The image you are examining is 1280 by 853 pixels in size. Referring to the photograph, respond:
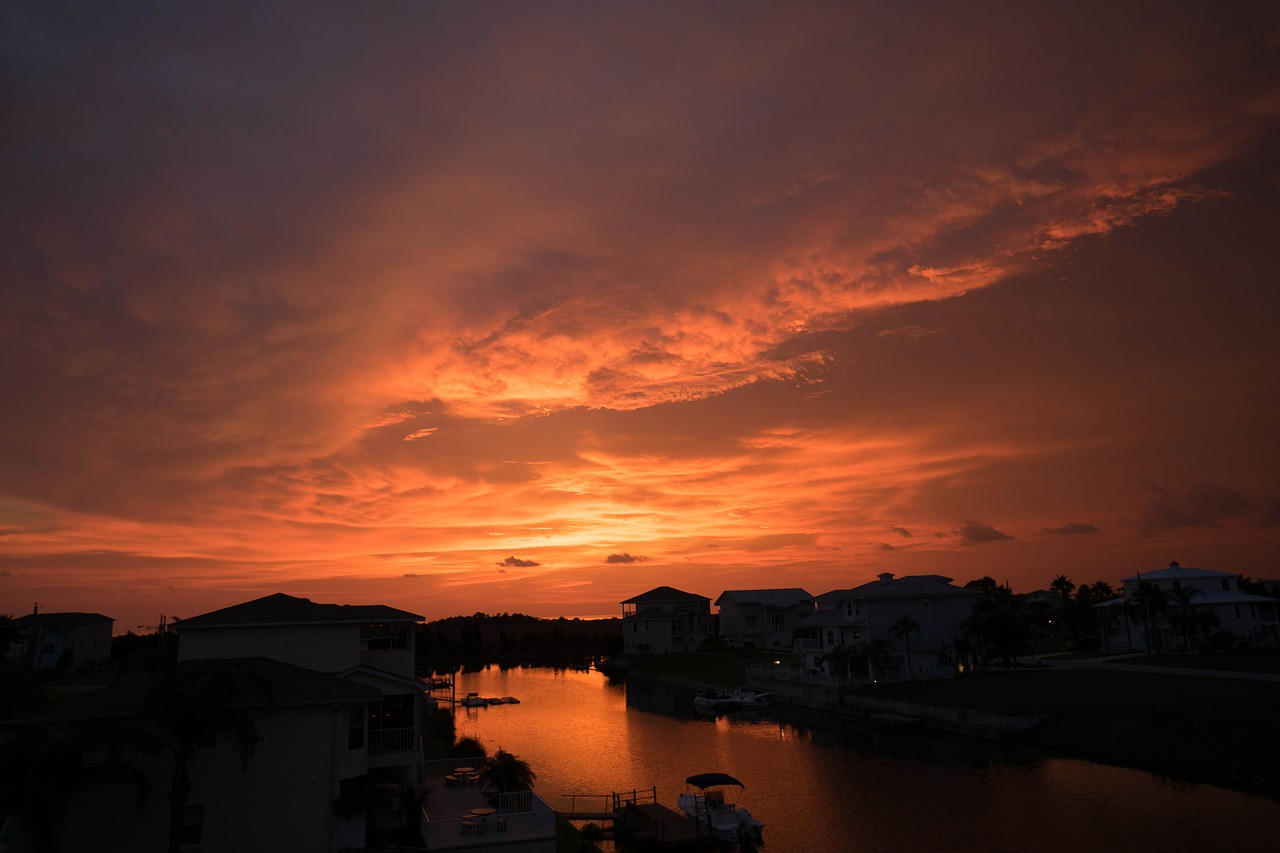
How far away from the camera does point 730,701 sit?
8225 cm

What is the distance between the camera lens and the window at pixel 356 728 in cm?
2997

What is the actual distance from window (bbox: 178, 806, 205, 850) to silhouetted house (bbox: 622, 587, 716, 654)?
387ft

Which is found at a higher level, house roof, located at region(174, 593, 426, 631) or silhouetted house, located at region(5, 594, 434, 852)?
house roof, located at region(174, 593, 426, 631)

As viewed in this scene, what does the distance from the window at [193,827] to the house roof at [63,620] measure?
101879 mm

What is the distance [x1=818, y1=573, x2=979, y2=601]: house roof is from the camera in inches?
3307

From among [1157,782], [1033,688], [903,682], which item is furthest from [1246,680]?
[903,682]

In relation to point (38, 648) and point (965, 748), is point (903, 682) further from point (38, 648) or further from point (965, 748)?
point (38, 648)

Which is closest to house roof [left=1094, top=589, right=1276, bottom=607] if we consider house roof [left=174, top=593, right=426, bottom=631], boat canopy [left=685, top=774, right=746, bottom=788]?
boat canopy [left=685, top=774, right=746, bottom=788]

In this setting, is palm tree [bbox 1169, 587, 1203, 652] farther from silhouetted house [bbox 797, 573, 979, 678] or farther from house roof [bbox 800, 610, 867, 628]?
house roof [bbox 800, 610, 867, 628]

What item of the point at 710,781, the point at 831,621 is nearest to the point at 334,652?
the point at 710,781

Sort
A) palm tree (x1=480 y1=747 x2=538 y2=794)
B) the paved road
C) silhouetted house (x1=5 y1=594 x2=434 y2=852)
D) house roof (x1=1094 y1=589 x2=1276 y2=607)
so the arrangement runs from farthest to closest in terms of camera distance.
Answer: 1. house roof (x1=1094 y1=589 x2=1276 y2=607)
2. the paved road
3. palm tree (x1=480 y1=747 x2=538 y2=794)
4. silhouetted house (x1=5 y1=594 x2=434 y2=852)

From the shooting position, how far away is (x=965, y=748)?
5588 centimetres

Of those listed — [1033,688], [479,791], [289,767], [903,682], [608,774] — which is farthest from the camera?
[903,682]

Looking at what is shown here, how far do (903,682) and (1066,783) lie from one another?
113 ft
